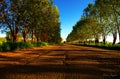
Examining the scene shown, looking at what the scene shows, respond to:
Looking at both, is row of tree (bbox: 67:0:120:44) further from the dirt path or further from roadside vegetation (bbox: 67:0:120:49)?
the dirt path

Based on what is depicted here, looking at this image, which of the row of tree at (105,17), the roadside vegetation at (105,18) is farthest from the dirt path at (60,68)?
the row of tree at (105,17)

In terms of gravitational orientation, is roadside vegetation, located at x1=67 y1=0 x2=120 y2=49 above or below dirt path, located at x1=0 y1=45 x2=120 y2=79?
above

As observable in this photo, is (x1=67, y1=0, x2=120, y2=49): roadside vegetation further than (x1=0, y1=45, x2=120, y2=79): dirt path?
Yes

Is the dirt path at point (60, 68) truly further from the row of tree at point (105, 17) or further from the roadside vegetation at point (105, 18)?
the row of tree at point (105, 17)

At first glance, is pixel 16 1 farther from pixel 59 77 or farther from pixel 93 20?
pixel 93 20

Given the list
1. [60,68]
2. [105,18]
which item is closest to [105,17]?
[105,18]

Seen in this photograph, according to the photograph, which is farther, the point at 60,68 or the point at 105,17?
the point at 105,17

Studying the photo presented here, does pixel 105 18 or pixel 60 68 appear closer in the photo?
pixel 60 68

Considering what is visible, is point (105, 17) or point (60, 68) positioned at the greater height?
point (105, 17)

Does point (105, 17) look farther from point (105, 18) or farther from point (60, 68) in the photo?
point (60, 68)

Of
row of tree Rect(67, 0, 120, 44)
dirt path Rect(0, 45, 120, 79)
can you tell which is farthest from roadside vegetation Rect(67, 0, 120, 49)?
dirt path Rect(0, 45, 120, 79)

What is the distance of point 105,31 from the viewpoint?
7000cm

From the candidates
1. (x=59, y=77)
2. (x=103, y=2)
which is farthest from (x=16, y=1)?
(x=59, y=77)

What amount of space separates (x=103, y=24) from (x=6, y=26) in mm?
37401
